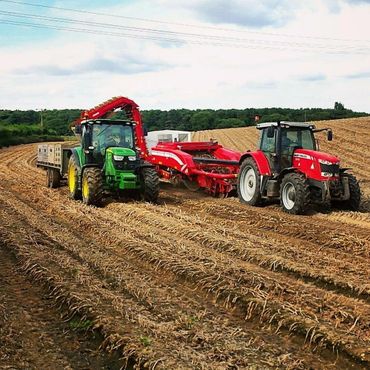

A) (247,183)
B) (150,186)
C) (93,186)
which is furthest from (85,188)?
(247,183)

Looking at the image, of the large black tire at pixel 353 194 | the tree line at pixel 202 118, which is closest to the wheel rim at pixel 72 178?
the large black tire at pixel 353 194

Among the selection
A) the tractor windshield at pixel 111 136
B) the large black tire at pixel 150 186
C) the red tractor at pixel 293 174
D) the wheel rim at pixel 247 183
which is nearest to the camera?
the red tractor at pixel 293 174

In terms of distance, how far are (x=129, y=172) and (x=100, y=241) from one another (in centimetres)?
385

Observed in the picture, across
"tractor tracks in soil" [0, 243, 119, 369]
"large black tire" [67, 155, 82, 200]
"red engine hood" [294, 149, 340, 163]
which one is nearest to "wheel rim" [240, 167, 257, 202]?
"red engine hood" [294, 149, 340, 163]

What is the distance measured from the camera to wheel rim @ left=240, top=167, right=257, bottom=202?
1281 centimetres

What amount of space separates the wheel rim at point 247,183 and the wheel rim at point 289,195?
→ 1.32m

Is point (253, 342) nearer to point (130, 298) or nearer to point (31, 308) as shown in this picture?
point (130, 298)

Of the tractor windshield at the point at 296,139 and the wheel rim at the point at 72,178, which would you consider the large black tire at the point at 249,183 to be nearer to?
the tractor windshield at the point at 296,139

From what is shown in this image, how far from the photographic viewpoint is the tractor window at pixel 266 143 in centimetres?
1209

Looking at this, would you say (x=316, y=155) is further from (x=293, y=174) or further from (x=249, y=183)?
(x=249, y=183)

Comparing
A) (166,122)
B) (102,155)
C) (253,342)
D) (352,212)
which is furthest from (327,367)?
(166,122)

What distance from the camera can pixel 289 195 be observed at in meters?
11.3

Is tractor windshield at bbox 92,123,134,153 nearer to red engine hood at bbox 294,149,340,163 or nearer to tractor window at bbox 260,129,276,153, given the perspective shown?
tractor window at bbox 260,129,276,153

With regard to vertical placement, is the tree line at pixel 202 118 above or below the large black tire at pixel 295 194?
above
